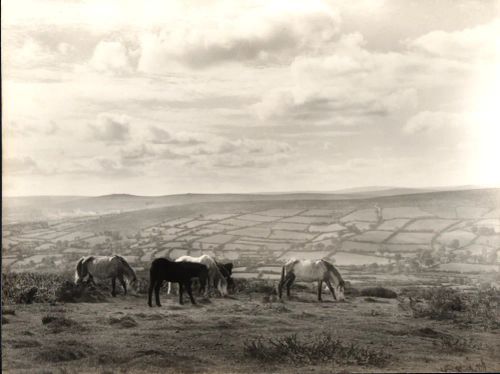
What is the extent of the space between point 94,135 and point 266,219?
207 inches

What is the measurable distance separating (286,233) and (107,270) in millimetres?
5050

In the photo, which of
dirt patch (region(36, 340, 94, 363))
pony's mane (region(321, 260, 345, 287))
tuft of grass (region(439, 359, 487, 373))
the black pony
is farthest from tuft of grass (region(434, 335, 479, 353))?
dirt patch (region(36, 340, 94, 363))

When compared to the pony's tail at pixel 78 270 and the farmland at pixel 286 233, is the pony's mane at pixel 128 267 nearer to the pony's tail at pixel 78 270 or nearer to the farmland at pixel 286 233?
the farmland at pixel 286 233

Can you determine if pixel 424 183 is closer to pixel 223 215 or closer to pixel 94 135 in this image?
pixel 223 215

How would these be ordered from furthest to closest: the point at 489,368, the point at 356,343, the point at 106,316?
the point at 106,316 → the point at 356,343 → the point at 489,368

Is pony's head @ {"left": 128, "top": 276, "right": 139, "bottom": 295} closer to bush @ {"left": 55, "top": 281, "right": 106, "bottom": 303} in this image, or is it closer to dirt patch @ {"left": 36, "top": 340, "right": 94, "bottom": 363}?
bush @ {"left": 55, "top": 281, "right": 106, "bottom": 303}

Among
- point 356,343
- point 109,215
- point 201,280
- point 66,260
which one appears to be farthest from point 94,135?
point 356,343

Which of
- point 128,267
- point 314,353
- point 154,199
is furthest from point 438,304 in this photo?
point 128,267

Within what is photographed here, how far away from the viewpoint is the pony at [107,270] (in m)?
15.1

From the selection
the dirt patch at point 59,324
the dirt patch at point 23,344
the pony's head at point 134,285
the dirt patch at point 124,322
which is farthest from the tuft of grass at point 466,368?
the pony's head at point 134,285

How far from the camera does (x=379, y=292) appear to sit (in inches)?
579

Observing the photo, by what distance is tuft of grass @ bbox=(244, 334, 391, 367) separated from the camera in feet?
35.1

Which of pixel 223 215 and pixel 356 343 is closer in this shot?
pixel 356 343

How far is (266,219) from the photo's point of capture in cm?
1552
